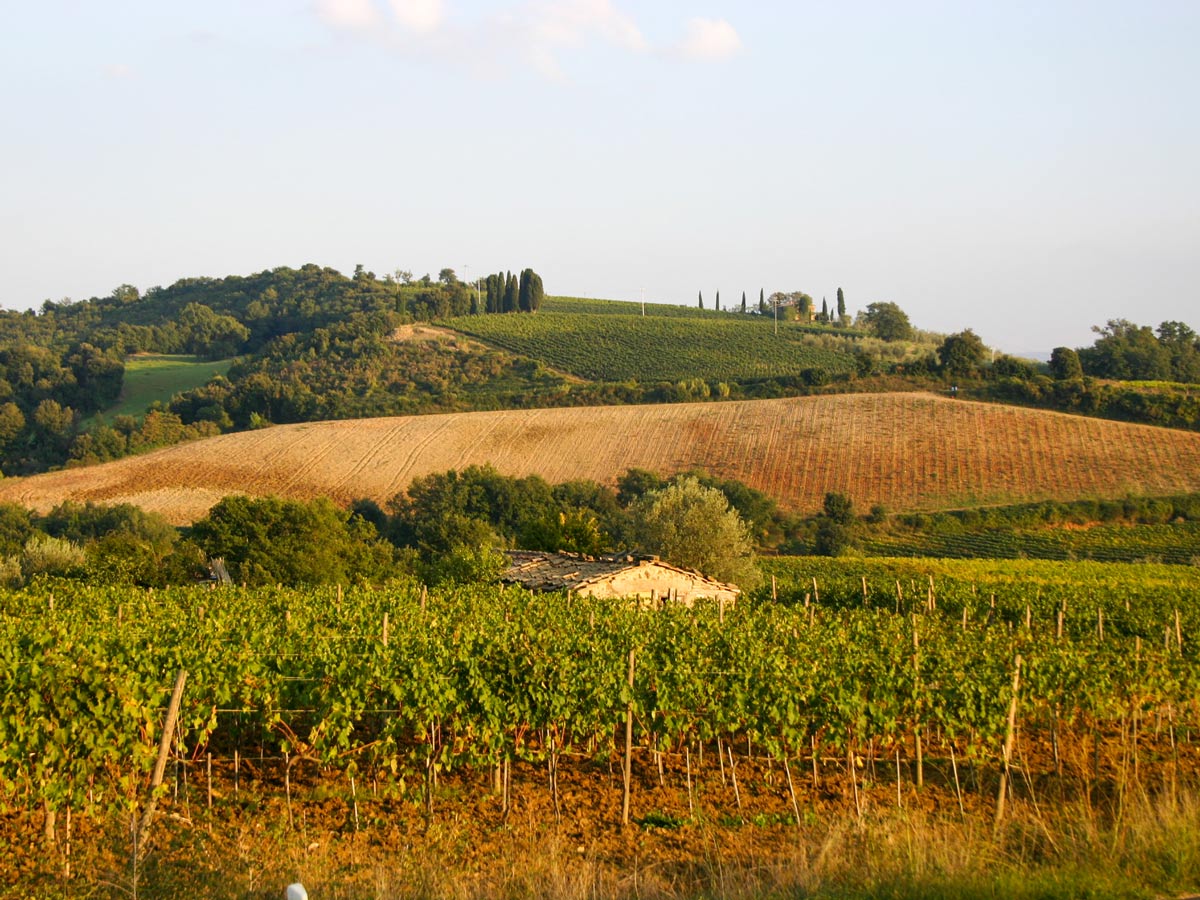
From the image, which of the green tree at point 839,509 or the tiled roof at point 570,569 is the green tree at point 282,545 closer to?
Answer: the tiled roof at point 570,569

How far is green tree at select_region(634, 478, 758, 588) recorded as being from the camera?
32.7 m

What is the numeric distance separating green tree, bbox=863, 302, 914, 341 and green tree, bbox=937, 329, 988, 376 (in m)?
28.1

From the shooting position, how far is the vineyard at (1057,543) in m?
41.1

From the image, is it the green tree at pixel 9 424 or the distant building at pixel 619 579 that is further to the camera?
the green tree at pixel 9 424

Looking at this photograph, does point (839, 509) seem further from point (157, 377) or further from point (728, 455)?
point (157, 377)

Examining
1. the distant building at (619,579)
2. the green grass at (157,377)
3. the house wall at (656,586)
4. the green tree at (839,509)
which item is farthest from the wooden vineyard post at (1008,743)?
the green grass at (157,377)

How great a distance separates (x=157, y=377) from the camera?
90250mm

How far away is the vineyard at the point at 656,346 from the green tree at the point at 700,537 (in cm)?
4317

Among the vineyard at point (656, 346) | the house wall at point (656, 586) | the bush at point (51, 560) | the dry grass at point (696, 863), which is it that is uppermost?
the vineyard at point (656, 346)

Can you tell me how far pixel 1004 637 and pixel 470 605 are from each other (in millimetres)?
7989

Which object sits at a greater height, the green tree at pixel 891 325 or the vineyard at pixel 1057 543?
the green tree at pixel 891 325

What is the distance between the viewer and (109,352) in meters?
91.1

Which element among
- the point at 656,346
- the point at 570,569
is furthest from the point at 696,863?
the point at 656,346

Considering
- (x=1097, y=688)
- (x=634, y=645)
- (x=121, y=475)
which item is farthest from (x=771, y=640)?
(x=121, y=475)
